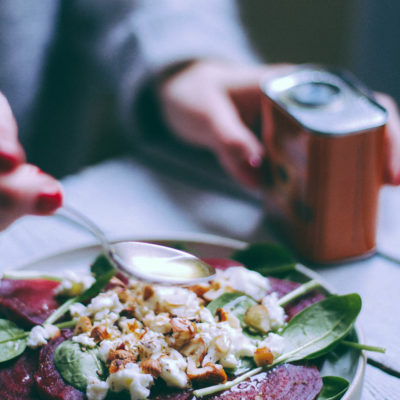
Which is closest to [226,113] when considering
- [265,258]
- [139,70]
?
[139,70]

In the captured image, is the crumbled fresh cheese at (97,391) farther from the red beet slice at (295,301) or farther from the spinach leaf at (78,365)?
the red beet slice at (295,301)

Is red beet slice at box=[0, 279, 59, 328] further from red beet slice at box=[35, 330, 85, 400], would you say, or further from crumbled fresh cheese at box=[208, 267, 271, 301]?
crumbled fresh cheese at box=[208, 267, 271, 301]

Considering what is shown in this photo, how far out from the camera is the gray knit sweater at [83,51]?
1167mm

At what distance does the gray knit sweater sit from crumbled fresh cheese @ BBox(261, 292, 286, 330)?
0.66m

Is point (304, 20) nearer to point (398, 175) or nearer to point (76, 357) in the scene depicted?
point (398, 175)

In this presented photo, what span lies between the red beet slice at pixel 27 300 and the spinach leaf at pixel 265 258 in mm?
254

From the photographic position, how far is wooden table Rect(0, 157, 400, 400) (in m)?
0.77

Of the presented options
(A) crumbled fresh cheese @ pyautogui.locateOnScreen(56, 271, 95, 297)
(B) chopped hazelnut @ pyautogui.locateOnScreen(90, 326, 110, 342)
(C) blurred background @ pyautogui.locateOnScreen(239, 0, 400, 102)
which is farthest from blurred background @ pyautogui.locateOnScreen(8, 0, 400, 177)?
(B) chopped hazelnut @ pyautogui.locateOnScreen(90, 326, 110, 342)

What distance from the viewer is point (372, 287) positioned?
0.80m

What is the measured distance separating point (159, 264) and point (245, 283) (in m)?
0.10

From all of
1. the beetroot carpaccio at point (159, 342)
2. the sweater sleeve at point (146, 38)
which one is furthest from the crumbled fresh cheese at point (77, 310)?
the sweater sleeve at point (146, 38)

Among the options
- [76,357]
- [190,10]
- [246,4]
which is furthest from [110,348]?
[246,4]

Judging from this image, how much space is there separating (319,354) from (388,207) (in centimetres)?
50

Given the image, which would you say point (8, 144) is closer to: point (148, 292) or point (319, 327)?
point (148, 292)
